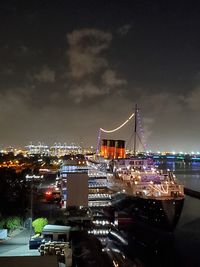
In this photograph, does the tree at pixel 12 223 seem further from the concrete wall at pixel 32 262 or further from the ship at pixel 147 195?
the ship at pixel 147 195

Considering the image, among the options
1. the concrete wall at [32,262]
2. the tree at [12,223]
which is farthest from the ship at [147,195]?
the concrete wall at [32,262]

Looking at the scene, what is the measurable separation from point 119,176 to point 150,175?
2880mm

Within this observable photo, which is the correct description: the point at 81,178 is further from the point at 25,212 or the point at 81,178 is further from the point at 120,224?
the point at 25,212

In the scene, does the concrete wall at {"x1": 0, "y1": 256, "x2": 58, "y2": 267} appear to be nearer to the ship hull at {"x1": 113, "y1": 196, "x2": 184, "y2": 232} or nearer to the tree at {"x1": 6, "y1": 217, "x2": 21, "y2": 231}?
the tree at {"x1": 6, "y1": 217, "x2": 21, "y2": 231}

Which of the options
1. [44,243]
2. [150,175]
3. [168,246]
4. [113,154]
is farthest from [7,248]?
[113,154]

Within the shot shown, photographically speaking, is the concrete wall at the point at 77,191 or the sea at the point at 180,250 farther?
the concrete wall at the point at 77,191

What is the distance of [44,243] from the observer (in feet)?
43.8

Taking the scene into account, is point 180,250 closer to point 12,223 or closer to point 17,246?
point 12,223

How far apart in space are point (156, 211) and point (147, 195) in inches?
71.0

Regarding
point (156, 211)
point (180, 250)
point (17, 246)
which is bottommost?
point (180, 250)

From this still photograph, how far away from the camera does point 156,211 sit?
22.2 m

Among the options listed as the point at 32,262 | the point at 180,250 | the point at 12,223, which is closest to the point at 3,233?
the point at 12,223

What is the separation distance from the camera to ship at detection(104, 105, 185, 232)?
21953 millimetres

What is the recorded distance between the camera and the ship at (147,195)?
72.0 feet
